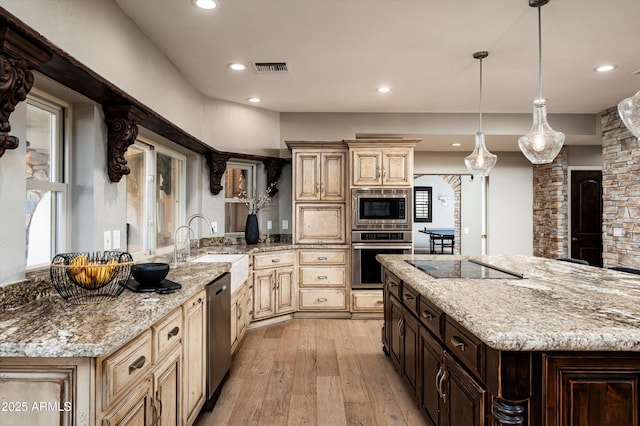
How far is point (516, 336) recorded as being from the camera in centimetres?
123

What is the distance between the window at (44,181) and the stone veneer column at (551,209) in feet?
21.3

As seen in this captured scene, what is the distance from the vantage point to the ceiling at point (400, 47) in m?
2.48

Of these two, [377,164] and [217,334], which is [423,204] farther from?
[217,334]

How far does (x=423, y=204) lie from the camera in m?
12.5

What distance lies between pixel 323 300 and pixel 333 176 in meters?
1.54

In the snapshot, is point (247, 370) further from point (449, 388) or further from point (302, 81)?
point (302, 81)

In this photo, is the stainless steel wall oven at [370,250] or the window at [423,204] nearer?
the stainless steel wall oven at [370,250]

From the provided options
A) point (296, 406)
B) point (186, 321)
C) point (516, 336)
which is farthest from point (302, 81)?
point (516, 336)

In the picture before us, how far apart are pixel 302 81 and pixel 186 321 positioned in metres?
2.73

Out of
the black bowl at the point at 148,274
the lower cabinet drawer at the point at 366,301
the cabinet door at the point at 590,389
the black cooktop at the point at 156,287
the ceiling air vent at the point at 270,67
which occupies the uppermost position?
the ceiling air vent at the point at 270,67

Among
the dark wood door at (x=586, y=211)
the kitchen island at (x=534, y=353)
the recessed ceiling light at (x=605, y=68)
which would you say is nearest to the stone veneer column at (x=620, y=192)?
the dark wood door at (x=586, y=211)

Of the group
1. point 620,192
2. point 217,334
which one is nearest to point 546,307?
point 217,334

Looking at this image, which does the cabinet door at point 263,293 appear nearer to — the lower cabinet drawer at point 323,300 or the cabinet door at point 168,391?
the lower cabinet drawer at point 323,300

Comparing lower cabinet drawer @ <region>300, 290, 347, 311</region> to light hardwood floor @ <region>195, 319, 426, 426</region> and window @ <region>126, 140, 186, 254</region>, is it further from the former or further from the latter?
window @ <region>126, 140, 186, 254</region>
